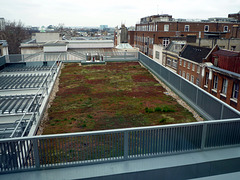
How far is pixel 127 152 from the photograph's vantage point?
531 centimetres

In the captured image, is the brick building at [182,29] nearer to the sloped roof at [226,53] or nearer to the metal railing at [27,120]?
the sloped roof at [226,53]

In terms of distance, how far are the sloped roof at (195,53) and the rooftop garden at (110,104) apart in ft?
76.7

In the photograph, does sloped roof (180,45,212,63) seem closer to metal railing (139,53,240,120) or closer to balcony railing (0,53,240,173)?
metal railing (139,53,240,120)

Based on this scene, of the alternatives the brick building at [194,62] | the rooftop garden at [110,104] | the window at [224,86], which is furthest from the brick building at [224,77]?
the rooftop garden at [110,104]

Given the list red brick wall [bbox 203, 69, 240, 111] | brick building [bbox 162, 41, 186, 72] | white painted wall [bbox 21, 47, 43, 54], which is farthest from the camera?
brick building [bbox 162, 41, 186, 72]

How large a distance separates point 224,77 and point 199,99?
23.5 m

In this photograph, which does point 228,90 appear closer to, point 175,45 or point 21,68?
point 175,45

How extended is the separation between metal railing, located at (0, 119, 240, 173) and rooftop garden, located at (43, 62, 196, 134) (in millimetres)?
2973

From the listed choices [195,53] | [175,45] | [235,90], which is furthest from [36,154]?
[175,45]

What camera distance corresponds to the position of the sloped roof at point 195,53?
3741 cm

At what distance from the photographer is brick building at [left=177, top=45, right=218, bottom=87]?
119 feet

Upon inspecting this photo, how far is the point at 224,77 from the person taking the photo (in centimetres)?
3030

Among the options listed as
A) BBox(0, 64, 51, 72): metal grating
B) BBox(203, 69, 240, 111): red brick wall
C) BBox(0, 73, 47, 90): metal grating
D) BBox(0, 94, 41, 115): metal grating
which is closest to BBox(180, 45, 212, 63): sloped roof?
BBox(203, 69, 240, 111): red brick wall

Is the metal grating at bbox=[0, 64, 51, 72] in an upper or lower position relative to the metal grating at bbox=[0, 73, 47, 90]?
upper
